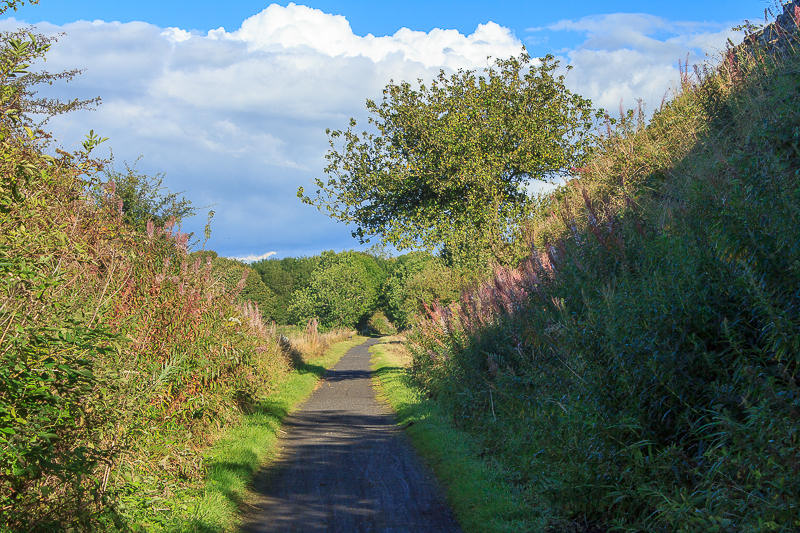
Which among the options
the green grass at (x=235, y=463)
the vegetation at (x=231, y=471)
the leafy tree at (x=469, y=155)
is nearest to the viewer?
the vegetation at (x=231, y=471)

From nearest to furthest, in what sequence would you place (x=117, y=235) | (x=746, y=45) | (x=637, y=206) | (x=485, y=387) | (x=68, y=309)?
(x=68, y=309)
(x=117, y=235)
(x=637, y=206)
(x=485, y=387)
(x=746, y=45)

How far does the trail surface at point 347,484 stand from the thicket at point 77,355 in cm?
116

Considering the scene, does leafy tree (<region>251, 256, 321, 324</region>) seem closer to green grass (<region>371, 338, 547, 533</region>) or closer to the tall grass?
green grass (<region>371, 338, 547, 533</region>)

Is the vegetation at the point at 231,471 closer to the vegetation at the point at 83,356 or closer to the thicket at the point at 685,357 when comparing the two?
the vegetation at the point at 83,356

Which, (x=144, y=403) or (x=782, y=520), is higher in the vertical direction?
(x=144, y=403)

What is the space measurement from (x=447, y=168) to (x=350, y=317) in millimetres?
62366

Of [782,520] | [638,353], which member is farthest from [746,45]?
[782,520]

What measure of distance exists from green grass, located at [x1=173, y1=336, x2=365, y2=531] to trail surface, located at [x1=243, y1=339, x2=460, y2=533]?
0.23 metres

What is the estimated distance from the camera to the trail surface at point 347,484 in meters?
7.05

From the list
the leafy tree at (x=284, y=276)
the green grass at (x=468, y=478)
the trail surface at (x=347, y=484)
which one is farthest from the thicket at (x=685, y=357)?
the leafy tree at (x=284, y=276)

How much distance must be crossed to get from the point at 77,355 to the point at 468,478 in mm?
5224

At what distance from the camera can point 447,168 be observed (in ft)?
67.3

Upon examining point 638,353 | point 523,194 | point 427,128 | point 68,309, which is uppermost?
point 427,128

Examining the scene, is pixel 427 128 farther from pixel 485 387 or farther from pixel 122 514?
pixel 122 514
